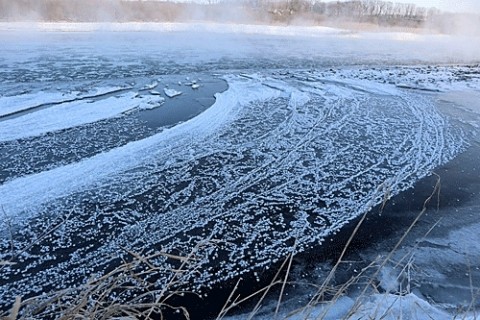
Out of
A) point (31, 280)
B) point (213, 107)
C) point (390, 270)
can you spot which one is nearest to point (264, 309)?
point (390, 270)

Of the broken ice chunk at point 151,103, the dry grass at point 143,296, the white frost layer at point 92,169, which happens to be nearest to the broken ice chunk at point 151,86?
the broken ice chunk at point 151,103

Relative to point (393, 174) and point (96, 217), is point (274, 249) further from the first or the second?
point (393, 174)

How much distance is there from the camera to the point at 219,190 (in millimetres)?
4297

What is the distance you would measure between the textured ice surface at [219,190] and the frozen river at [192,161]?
0.06 feet

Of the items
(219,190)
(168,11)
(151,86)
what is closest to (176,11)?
(168,11)

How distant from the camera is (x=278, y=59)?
14648mm

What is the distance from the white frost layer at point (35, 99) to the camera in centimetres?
684

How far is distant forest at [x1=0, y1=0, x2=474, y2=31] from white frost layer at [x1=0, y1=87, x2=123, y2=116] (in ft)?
75.4

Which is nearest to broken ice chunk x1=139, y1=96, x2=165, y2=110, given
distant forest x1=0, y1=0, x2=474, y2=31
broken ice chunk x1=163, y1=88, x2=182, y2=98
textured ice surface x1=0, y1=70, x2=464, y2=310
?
broken ice chunk x1=163, y1=88, x2=182, y2=98

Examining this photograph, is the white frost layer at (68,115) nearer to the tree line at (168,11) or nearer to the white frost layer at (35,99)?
the white frost layer at (35,99)

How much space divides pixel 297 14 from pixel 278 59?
3119cm

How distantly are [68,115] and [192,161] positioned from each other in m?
3.00

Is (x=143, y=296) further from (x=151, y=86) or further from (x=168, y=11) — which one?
(x=168, y=11)

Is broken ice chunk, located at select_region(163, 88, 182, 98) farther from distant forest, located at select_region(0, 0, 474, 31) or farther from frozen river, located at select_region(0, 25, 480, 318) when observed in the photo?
distant forest, located at select_region(0, 0, 474, 31)
